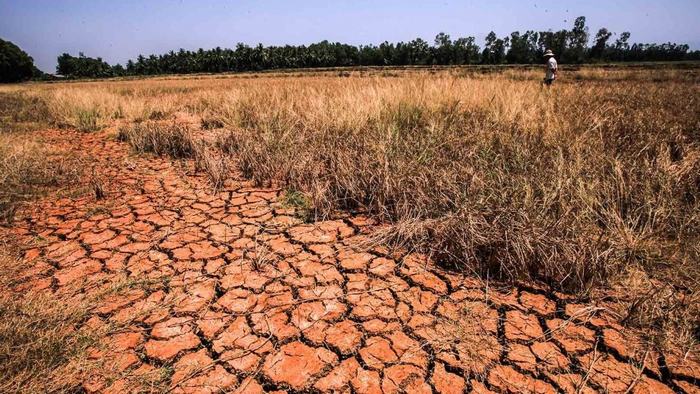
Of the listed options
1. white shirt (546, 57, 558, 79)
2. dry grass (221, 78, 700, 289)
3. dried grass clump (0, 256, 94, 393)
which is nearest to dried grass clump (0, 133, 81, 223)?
dried grass clump (0, 256, 94, 393)

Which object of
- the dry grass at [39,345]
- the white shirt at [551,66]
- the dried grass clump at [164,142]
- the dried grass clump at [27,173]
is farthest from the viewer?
the white shirt at [551,66]

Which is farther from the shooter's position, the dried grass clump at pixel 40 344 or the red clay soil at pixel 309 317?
the red clay soil at pixel 309 317

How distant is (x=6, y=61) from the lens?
142 feet

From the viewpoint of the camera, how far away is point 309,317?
5.37 ft

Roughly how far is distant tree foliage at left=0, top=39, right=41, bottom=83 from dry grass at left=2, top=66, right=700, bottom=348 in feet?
196

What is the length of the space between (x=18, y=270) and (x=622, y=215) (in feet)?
12.7

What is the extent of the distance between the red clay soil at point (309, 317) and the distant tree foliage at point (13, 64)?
62000 millimetres

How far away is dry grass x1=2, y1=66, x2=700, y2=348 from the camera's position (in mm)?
1846

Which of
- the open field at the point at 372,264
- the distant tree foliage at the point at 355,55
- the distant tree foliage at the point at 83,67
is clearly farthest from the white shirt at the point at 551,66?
the distant tree foliage at the point at 83,67

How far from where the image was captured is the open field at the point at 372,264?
1376 millimetres

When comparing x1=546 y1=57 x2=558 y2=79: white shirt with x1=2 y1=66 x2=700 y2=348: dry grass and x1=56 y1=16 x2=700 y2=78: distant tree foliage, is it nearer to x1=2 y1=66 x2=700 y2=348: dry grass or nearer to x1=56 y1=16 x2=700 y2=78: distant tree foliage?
x1=2 y1=66 x2=700 y2=348: dry grass

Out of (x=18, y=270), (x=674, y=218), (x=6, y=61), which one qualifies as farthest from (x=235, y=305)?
(x=6, y=61)

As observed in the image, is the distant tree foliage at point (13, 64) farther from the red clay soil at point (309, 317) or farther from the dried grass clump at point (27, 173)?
the red clay soil at point (309, 317)

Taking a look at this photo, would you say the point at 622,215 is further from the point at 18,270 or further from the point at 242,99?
the point at 242,99
